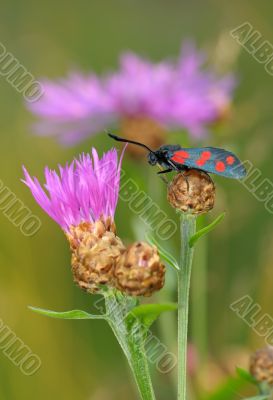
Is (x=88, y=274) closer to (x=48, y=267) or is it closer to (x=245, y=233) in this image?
(x=48, y=267)

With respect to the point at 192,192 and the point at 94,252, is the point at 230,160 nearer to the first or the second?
the point at 192,192

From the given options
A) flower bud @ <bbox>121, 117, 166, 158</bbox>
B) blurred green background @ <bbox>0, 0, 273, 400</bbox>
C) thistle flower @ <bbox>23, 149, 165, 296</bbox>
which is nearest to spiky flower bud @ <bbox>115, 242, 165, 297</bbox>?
thistle flower @ <bbox>23, 149, 165, 296</bbox>

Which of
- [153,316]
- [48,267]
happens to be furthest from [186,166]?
[48,267]

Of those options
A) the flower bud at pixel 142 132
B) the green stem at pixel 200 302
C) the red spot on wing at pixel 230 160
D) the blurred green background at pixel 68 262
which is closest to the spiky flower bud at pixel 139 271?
the red spot on wing at pixel 230 160

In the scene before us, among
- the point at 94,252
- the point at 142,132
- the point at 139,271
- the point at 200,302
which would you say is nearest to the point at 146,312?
the point at 139,271

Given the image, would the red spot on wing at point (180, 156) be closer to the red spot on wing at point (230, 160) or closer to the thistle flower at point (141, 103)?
the red spot on wing at point (230, 160)

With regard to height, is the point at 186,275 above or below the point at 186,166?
below

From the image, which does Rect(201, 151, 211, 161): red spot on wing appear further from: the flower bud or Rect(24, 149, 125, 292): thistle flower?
the flower bud
